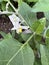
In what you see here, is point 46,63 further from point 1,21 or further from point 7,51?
point 1,21

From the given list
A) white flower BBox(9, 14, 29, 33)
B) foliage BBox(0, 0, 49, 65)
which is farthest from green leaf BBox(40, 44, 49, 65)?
white flower BBox(9, 14, 29, 33)

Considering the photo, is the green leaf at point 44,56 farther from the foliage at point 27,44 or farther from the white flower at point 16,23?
the white flower at point 16,23

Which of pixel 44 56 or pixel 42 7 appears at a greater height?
pixel 42 7

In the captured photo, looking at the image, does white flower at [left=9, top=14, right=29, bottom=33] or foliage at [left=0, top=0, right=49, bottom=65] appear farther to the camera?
white flower at [left=9, top=14, right=29, bottom=33]

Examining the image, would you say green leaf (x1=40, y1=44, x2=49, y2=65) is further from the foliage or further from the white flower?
the white flower

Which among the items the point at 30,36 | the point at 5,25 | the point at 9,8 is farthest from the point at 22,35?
the point at 5,25

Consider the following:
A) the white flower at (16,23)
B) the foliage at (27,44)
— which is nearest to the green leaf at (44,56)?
the foliage at (27,44)

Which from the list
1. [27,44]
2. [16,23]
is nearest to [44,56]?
[27,44]

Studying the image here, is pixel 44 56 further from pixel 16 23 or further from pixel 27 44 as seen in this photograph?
pixel 16 23
